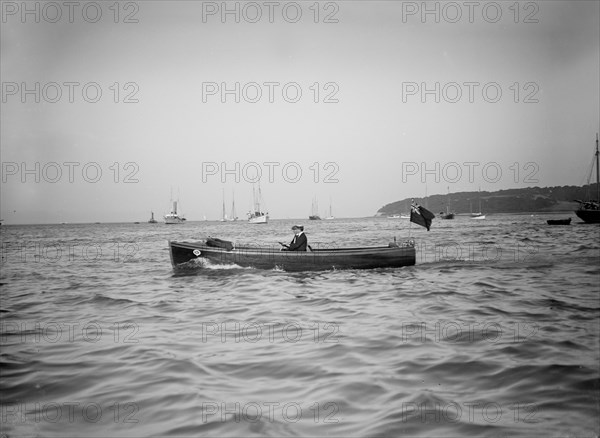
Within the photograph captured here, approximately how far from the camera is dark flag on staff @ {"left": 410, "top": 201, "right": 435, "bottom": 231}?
17.2 m

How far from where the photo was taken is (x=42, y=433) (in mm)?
4113

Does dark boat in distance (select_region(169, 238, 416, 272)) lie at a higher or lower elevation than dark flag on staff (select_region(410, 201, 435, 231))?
lower

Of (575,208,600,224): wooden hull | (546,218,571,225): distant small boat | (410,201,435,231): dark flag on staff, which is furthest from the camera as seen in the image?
(546,218,571,225): distant small boat

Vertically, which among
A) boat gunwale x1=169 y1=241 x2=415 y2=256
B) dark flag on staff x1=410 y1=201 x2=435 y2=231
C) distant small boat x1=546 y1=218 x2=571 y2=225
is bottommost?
distant small boat x1=546 y1=218 x2=571 y2=225

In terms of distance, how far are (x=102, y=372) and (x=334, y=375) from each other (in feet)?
11.1

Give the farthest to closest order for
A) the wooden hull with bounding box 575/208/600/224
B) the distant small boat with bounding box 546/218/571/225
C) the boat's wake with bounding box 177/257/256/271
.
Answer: the distant small boat with bounding box 546/218/571/225 → the wooden hull with bounding box 575/208/600/224 → the boat's wake with bounding box 177/257/256/271

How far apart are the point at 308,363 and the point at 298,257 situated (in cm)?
1115

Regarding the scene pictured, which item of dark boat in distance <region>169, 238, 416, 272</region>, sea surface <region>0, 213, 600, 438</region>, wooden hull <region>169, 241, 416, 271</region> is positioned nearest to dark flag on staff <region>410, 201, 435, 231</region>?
dark boat in distance <region>169, 238, 416, 272</region>

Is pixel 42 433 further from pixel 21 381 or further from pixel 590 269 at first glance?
pixel 590 269

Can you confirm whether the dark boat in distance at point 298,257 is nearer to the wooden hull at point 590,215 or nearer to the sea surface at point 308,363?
the sea surface at point 308,363

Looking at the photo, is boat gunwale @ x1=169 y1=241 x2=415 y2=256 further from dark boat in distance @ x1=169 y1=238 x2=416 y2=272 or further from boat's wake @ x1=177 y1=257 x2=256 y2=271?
boat's wake @ x1=177 y1=257 x2=256 y2=271

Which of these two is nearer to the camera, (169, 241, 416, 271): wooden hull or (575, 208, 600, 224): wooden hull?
(169, 241, 416, 271): wooden hull

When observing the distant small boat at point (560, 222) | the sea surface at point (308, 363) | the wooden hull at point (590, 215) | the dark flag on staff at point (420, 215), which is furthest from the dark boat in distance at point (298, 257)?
the distant small boat at point (560, 222)

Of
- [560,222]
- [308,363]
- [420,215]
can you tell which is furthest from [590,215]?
[308,363]
